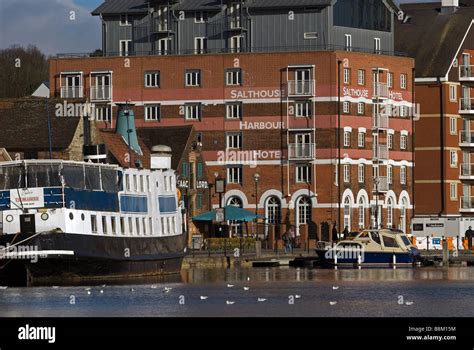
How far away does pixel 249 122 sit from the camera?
143250 mm

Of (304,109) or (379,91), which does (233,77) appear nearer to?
(304,109)

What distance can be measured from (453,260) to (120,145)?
2521cm

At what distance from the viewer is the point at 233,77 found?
474 ft

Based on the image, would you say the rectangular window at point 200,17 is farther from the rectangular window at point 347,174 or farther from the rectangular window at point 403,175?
the rectangular window at point 403,175

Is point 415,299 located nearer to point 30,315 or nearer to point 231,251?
point 30,315

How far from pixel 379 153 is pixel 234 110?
43.9 ft

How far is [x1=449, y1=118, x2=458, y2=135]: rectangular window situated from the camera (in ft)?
512

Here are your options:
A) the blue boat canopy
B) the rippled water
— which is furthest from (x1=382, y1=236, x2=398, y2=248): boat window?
the blue boat canopy

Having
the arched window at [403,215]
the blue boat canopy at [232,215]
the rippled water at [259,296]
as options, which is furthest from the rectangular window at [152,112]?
the rippled water at [259,296]

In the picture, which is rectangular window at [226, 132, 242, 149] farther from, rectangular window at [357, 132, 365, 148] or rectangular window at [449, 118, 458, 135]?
rectangular window at [449, 118, 458, 135]

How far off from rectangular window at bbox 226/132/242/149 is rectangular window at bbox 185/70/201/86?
5.20m

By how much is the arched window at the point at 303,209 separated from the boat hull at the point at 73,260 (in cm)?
5516

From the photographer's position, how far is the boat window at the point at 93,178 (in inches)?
3300
